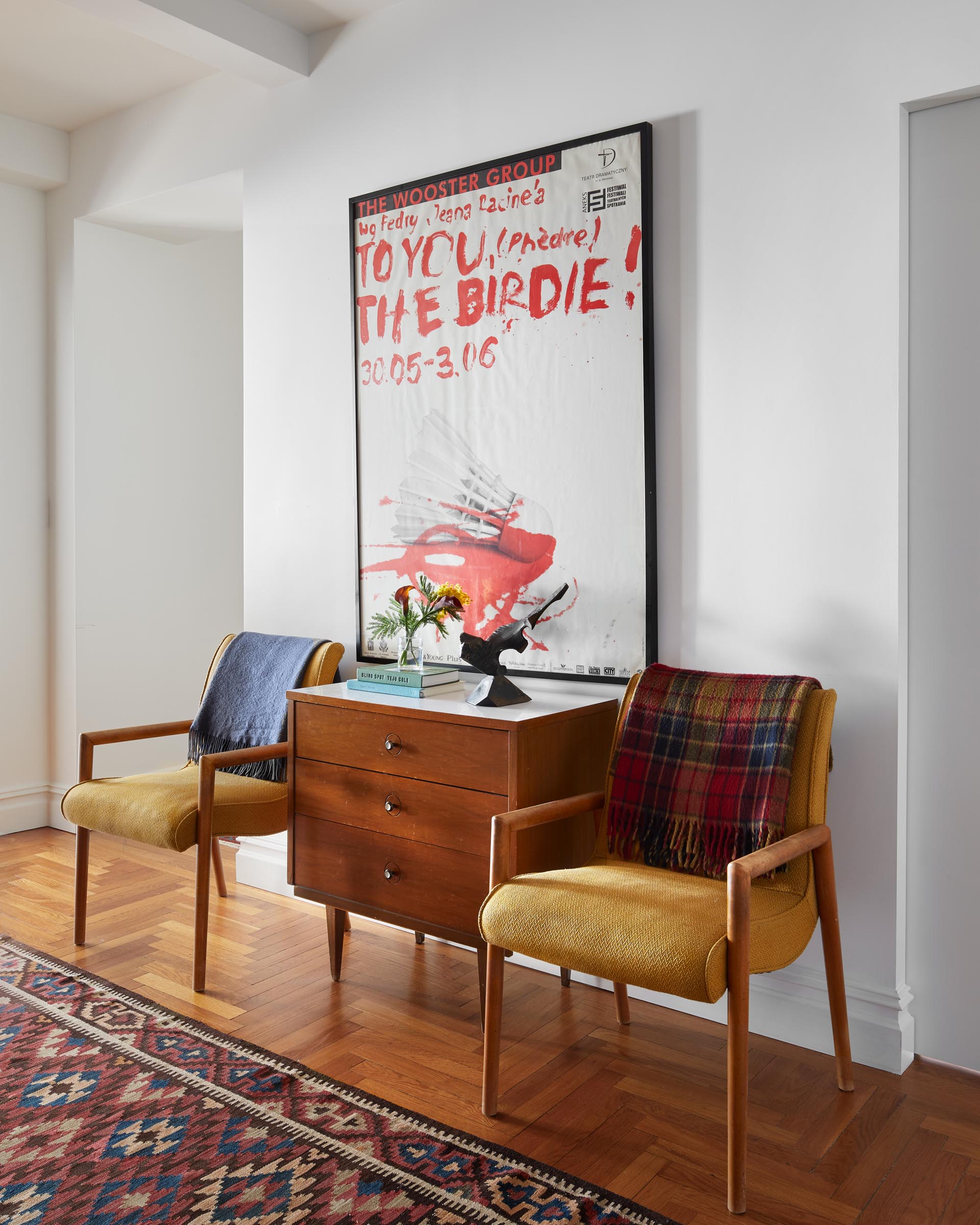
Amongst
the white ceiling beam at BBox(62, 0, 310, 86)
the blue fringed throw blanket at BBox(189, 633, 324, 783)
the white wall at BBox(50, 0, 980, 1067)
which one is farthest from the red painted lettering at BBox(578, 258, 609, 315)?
the white ceiling beam at BBox(62, 0, 310, 86)

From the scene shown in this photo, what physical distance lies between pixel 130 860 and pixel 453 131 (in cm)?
272

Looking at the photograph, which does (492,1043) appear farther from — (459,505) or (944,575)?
(459,505)

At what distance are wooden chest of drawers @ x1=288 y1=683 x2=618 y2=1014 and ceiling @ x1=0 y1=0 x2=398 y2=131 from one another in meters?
2.11

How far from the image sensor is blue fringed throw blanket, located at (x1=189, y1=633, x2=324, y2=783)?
2.96 metres

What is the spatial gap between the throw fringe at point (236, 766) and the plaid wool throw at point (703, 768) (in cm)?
103

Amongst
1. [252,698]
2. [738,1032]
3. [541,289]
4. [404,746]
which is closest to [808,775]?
[738,1032]

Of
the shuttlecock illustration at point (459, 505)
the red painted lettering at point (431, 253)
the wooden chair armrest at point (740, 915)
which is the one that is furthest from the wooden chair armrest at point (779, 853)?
the red painted lettering at point (431, 253)

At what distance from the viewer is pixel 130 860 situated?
3.74 metres

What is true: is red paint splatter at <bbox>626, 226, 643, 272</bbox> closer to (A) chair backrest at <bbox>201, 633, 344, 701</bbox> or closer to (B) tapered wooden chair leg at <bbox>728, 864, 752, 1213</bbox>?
(A) chair backrest at <bbox>201, 633, 344, 701</bbox>

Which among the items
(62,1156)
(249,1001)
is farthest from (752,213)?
(62,1156)

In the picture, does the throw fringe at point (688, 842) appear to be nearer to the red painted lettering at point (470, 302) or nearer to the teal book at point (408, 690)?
the teal book at point (408, 690)

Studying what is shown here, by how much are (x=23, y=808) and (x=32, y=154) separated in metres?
2.64

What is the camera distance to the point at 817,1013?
2316mm

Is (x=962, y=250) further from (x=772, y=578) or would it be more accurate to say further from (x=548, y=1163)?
(x=548, y=1163)
